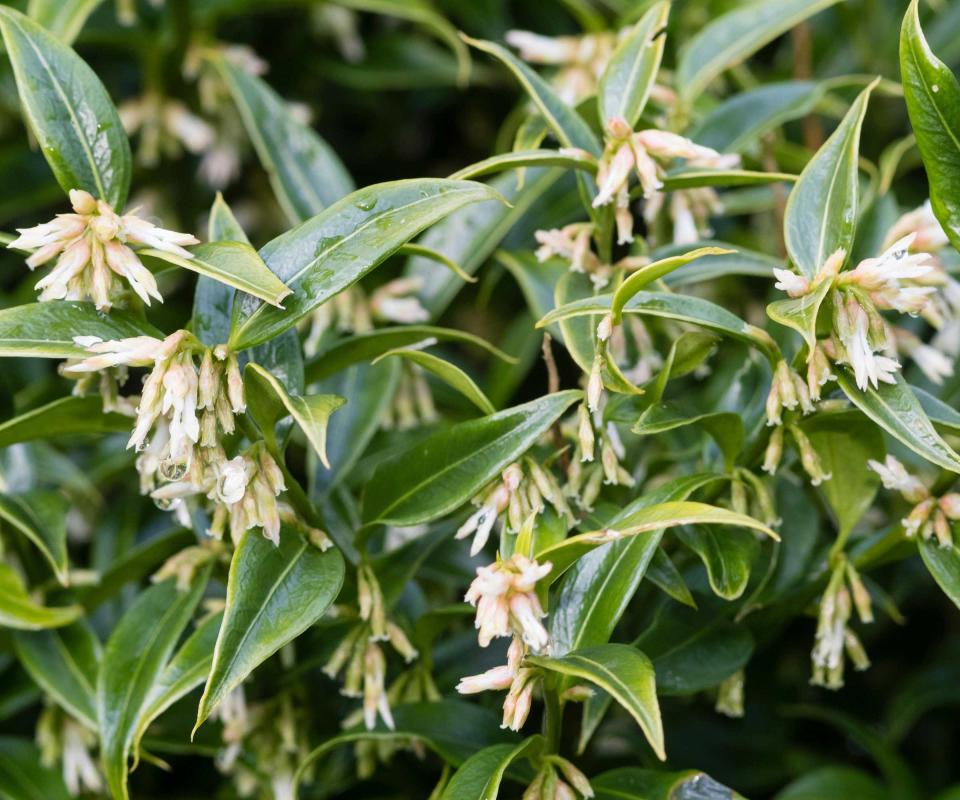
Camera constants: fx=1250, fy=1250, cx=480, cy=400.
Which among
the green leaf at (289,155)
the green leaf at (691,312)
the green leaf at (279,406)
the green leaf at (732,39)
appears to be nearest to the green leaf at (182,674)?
the green leaf at (279,406)

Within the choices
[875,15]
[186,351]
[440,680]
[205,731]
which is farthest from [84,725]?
[875,15]

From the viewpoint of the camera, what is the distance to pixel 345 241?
0.99 meters

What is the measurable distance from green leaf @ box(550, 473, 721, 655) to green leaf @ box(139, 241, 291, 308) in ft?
1.06

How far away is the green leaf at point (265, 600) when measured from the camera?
0.92m

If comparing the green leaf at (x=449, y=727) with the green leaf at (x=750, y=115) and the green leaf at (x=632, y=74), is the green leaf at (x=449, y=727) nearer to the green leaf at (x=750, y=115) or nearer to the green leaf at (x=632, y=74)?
the green leaf at (x=632, y=74)

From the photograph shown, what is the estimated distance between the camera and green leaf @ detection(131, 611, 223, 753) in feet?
3.48

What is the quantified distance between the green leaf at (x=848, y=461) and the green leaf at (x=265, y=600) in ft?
Result: 1.44

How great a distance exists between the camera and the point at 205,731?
130cm

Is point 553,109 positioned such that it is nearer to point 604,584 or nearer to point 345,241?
point 345,241

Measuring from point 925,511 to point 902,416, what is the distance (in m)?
0.15

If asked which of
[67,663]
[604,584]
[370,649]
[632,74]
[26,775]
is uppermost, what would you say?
[632,74]

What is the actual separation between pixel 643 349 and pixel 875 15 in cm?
102

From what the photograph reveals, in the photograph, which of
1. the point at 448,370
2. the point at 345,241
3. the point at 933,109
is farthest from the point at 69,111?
the point at 933,109

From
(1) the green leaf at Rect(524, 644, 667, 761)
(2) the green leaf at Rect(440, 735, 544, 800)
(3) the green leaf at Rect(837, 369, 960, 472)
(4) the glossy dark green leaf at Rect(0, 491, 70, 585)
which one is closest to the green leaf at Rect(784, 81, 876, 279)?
(3) the green leaf at Rect(837, 369, 960, 472)
